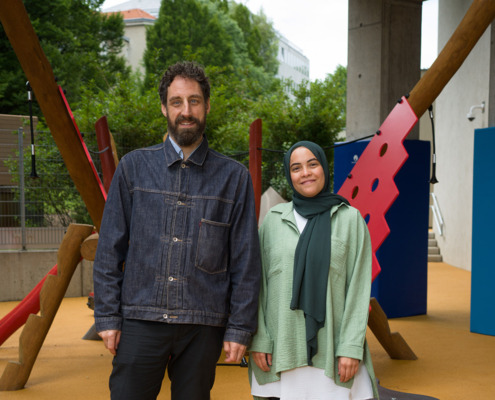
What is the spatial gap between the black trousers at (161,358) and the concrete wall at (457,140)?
31.3 ft

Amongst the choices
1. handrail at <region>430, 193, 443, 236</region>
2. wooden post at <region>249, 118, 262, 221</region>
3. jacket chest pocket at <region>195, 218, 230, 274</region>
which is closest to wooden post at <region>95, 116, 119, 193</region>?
wooden post at <region>249, 118, 262, 221</region>

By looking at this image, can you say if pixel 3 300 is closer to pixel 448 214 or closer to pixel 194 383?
pixel 194 383

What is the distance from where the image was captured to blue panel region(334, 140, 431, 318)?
276 inches

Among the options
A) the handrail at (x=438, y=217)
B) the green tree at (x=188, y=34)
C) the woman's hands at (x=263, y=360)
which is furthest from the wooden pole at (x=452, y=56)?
the green tree at (x=188, y=34)

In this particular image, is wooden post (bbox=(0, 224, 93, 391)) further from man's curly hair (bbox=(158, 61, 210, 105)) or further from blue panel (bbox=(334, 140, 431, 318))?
blue panel (bbox=(334, 140, 431, 318))

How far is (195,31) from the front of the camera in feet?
116

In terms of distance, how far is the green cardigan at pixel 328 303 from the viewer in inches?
89.0

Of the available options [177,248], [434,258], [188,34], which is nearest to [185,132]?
[177,248]

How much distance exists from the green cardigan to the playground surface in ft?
6.38

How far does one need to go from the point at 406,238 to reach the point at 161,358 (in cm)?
553

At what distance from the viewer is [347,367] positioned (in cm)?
222

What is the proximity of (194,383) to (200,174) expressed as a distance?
0.78m

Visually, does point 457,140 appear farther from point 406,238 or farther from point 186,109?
point 186,109

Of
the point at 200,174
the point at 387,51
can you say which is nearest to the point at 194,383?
the point at 200,174
